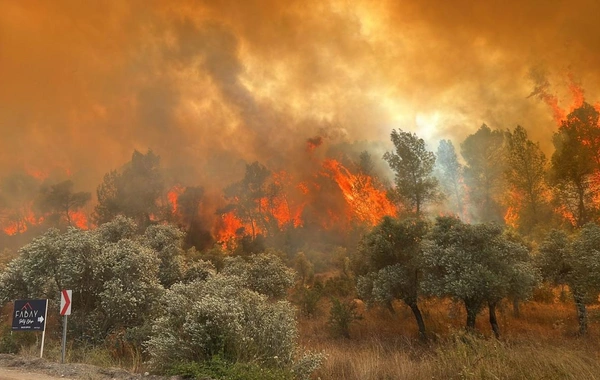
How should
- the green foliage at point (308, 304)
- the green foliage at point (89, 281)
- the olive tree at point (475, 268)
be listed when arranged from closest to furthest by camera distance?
the green foliage at point (89, 281) → the olive tree at point (475, 268) → the green foliage at point (308, 304)

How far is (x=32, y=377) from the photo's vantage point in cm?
1247

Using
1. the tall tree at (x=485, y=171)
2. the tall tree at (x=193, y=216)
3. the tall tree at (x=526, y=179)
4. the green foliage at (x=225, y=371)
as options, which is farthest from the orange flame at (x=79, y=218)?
the tall tree at (x=526, y=179)

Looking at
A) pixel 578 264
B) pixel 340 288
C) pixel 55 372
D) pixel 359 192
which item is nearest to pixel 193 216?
pixel 359 192

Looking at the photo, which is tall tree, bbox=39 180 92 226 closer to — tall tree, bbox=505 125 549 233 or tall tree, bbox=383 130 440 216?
tall tree, bbox=383 130 440 216

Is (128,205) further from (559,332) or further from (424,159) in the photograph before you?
(559,332)

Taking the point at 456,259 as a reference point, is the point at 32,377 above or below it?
below

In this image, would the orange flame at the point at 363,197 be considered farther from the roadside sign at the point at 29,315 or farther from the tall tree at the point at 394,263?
the roadside sign at the point at 29,315

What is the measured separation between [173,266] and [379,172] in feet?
231

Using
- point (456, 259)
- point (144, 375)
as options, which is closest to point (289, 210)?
point (456, 259)

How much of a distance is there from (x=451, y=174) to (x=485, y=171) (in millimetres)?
5808

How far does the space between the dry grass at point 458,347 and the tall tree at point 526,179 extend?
20786 mm

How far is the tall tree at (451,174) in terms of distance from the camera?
2616 inches

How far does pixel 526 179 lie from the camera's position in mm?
55906

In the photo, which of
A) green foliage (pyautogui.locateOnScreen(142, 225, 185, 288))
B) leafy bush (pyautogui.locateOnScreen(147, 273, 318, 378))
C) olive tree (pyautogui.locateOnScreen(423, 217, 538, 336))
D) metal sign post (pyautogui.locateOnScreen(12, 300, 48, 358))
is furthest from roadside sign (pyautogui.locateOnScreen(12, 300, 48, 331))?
olive tree (pyautogui.locateOnScreen(423, 217, 538, 336))
